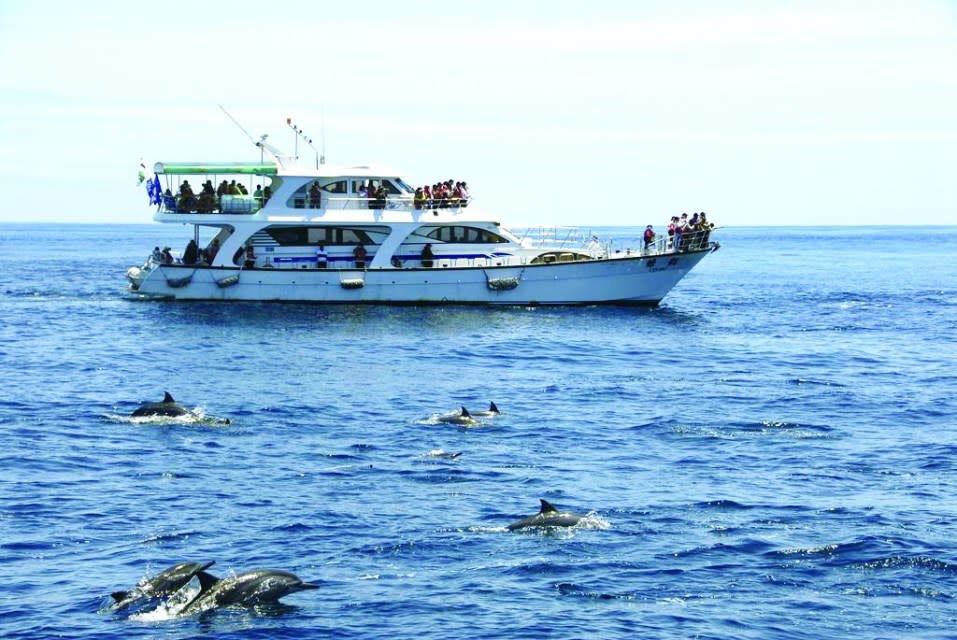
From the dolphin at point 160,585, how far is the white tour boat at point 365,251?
3834 centimetres

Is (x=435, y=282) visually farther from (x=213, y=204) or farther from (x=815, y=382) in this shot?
(x=815, y=382)

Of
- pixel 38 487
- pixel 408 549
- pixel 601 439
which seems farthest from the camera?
pixel 601 439

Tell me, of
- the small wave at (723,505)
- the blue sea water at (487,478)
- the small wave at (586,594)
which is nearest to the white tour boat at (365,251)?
the blue sea water at (487,478)

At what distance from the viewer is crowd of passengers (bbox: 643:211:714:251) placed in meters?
59.7

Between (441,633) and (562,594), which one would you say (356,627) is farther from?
(562,594)

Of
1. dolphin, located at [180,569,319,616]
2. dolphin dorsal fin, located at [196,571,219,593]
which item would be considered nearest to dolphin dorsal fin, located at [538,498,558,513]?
dolphin, located at [180,569,319,616]

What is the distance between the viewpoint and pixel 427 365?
45.1 metres

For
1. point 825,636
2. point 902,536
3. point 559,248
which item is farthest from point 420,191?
point 825,636

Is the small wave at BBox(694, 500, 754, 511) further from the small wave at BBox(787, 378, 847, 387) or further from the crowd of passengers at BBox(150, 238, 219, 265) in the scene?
the crowd of passengers at BBox(150, 238, 219, 265)

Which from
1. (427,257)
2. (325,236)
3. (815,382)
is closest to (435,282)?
(427,257)

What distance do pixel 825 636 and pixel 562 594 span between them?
401 cm

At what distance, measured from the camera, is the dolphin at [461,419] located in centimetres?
3388

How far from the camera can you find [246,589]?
2005cm

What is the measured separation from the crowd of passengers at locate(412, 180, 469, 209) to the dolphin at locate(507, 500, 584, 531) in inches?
1427
